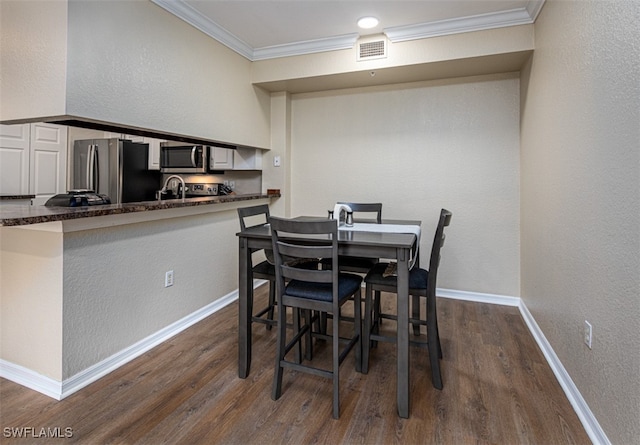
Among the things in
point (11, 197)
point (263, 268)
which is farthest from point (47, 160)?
point (263, 268)

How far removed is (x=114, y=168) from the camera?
362cm

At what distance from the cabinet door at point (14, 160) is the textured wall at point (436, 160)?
2957 mm

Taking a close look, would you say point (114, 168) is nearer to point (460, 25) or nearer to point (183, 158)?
point (183, 158)

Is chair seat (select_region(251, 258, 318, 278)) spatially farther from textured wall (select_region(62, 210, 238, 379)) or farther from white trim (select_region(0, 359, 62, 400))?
white trim (select_region(0, 359, 62, 400))

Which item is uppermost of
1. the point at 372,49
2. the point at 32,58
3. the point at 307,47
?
the point at 307,47

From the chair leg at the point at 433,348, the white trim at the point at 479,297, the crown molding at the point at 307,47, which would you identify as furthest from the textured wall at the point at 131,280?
the white trim at the point at 479,297

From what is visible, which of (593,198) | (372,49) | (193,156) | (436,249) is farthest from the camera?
(193,156)

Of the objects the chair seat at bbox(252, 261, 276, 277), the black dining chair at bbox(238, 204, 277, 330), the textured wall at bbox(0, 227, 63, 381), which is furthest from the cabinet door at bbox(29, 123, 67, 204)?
the chair seat at bbox(252, 261, 276, 277)

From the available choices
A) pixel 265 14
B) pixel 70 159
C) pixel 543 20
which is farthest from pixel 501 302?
pixel 70 159

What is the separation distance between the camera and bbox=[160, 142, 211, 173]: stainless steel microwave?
3.76 m

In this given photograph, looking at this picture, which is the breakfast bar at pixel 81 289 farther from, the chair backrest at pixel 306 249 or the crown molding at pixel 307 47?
the crown molding at pixel 307 47

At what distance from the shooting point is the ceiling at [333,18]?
2648 mm

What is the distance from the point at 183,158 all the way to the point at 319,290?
270 centimetres

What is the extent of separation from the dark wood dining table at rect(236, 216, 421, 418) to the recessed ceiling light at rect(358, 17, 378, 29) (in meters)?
1.81
